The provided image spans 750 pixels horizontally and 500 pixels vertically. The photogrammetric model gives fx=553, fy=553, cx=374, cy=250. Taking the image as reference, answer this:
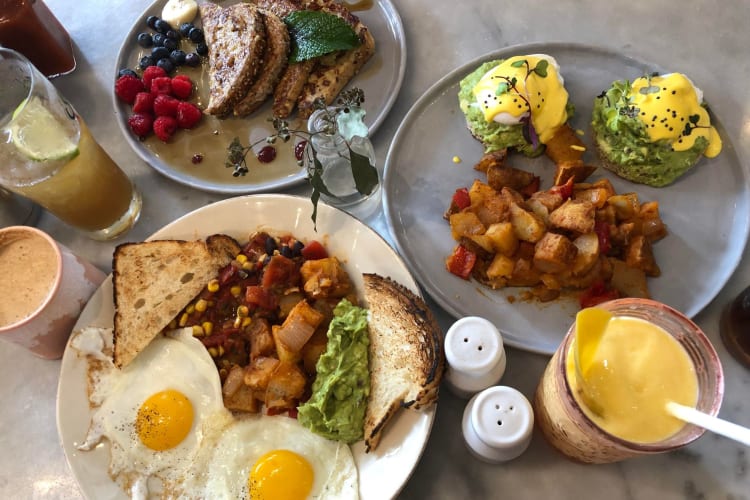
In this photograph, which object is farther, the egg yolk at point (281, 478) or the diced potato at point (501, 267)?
the diced potato at point (501, 267)

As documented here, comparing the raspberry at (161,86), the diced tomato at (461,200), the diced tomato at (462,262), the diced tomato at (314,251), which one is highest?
the raspberry at (161,86)

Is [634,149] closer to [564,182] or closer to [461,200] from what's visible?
[564,182]

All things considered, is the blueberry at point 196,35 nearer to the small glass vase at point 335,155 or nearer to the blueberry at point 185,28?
the blueberry at point 185,28

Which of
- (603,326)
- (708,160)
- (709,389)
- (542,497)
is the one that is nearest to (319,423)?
(542,497)

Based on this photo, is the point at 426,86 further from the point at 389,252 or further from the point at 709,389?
the point at 709,389

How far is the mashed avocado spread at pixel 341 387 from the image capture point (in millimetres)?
2096

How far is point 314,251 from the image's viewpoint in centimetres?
251

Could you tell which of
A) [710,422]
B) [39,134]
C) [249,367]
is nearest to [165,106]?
[39,134]

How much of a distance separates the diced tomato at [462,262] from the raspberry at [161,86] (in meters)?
1.89

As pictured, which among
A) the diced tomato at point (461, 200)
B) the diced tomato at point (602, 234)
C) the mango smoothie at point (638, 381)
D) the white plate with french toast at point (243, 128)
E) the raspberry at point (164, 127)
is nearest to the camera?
the mango smoothie at point (638, 381)

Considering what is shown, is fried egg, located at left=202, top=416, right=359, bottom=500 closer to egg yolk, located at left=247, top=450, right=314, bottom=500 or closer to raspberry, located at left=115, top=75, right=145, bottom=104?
egg yolk, located at left=247, top=450, right=314, bottom=500

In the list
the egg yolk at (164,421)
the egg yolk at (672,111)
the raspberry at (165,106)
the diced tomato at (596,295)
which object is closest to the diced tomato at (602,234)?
the diced tomato at (596,295)

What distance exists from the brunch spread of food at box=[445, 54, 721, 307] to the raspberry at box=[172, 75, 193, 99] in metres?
1.56

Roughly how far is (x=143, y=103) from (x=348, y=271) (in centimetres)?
158
